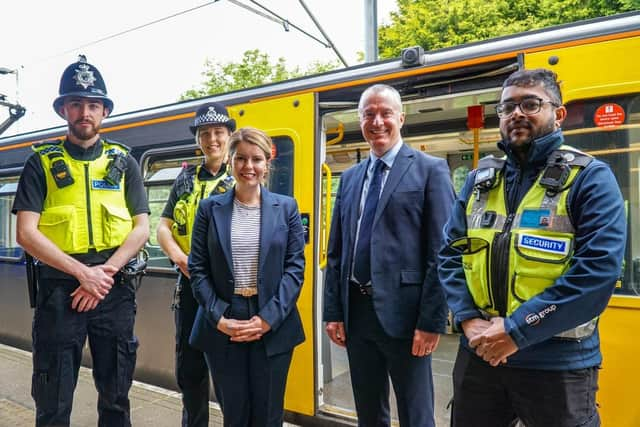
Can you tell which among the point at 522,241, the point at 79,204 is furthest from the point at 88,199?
the point at 522,241

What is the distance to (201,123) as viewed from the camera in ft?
8.79

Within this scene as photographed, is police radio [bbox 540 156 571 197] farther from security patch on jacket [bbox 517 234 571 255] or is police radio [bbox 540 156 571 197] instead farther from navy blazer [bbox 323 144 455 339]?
navy blazer [bbox 323 144 455 339]

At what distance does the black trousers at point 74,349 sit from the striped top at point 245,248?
2.34 feet

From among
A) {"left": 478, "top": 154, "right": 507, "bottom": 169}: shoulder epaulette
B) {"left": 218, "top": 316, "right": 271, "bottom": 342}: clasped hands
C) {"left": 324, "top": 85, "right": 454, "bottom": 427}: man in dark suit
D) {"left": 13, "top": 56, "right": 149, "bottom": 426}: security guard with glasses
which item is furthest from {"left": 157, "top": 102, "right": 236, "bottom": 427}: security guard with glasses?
{"left": 478, "top": 154, "right": 507, "bottom": 169}: shoulder epaulette

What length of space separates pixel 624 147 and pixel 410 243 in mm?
1063

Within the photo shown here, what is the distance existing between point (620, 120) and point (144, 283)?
11.5ft

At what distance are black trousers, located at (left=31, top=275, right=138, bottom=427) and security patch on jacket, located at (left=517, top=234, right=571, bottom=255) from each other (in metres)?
1.89

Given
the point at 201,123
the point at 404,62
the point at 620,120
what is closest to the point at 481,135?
the point at 404,62

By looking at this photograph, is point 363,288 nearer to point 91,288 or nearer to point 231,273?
point 231,273

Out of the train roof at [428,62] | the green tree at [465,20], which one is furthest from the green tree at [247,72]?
the train roof at [428,62]

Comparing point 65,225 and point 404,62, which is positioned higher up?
point 404,62

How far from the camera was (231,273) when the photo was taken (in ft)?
6.97

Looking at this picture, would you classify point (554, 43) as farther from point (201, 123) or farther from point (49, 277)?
point (49, 277)

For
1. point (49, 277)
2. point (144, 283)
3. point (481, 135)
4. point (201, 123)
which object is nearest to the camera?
point (49, 277)
